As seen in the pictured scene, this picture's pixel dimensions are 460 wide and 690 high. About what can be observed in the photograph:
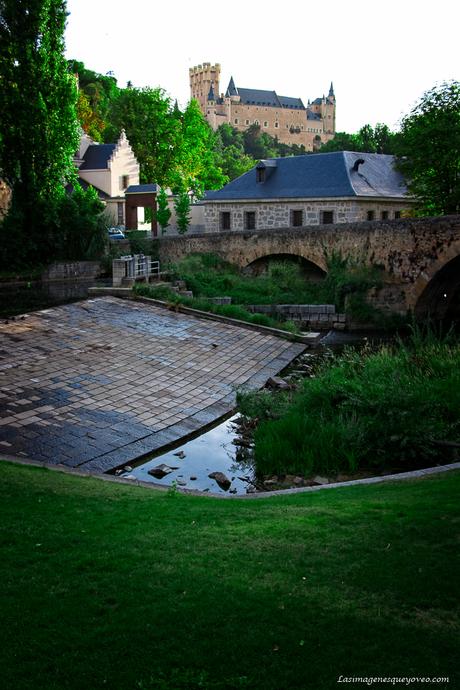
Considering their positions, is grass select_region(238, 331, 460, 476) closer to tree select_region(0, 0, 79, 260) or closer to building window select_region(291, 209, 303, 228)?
tree select_region(0, 0, 79, 260)

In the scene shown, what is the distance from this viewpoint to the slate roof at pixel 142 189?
49.3 meters

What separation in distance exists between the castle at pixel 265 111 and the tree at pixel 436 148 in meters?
109

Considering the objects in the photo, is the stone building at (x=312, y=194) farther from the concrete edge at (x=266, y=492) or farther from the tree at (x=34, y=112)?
the concrete edge at (x=266, y=492)

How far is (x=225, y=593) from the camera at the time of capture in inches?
209

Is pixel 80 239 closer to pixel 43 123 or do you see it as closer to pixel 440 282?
pixel 43 123

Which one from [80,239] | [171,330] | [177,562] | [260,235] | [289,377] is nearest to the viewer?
[177,562]

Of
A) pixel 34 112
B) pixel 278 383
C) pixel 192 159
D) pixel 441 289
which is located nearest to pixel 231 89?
pixel 192 159

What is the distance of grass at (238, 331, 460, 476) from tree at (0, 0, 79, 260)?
24663 mm

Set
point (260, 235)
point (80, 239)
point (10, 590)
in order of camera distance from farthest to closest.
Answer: point (80, 239)
point (260, 235)
point (10, 590)

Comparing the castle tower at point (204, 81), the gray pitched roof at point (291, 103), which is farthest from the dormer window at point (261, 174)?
the gray pitched roof at point (291, 103)

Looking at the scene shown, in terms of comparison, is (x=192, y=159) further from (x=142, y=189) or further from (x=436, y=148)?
(x=436, y=148)

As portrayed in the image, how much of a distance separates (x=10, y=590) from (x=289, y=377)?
14.4 metres

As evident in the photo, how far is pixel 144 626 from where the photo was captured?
15.8 ft

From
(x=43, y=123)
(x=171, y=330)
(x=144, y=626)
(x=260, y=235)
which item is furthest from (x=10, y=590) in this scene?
(x=43, y=123)
